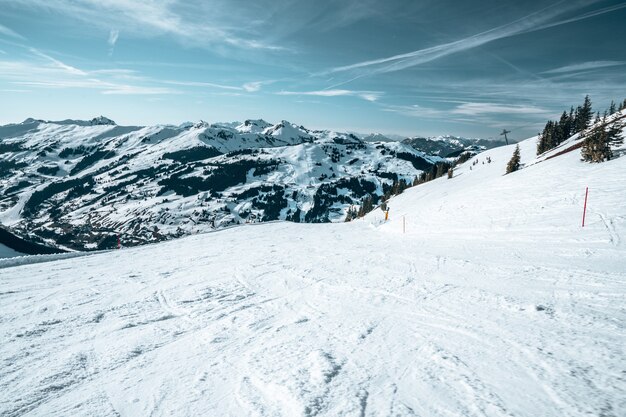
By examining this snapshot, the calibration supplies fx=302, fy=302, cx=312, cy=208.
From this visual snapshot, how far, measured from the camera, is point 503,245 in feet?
48.8

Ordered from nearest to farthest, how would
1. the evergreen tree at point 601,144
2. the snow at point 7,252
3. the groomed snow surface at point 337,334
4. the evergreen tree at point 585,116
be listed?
the groomed snow surface at point 337,334 < the evergreen tree at point 601,144 < the snow at point 7,252 < the evergreen tree at point 585,116

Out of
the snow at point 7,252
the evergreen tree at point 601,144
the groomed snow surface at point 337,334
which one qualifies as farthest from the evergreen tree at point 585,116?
the snow at point 7,252

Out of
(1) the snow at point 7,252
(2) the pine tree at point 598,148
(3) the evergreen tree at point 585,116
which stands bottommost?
(1) the snow at point 7,252

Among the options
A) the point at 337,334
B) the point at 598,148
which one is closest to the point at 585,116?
the point at 598,148

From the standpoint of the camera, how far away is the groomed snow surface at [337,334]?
4.91 meters

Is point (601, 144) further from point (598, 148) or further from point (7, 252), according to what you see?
point (7, 252)

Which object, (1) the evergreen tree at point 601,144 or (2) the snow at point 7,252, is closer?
(1) the evergreen tree at point 601,144

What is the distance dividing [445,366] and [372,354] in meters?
1.37

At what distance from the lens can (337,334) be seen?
7156 millimetres

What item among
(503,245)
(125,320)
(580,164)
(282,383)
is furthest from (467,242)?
(580,164)

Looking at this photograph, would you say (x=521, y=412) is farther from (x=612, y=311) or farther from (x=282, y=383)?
(x=612, y=311)

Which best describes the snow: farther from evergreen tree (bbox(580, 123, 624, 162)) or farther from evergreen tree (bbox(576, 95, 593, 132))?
evergreen tree (bbox(576, 95, 593, 132))

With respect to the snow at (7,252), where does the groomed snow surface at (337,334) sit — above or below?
above

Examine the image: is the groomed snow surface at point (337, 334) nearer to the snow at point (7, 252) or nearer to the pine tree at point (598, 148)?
the pine tree at point (598, 148)
